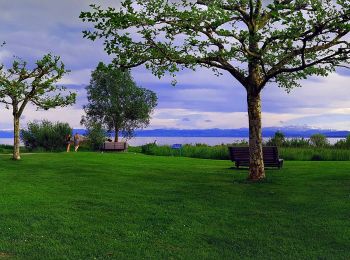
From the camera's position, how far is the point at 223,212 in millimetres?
10477

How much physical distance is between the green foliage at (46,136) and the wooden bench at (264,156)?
2202 cm

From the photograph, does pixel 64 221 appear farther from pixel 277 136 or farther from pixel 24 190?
pixel 277 136

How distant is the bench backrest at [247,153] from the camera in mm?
20969

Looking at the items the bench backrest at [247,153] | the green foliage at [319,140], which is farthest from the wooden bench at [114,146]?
the bench backrest at [247,153]

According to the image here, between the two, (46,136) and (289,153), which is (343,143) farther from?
(46,136)

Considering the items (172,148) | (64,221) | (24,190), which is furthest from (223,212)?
(172,148)

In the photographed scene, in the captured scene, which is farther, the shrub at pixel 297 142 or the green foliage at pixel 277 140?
the green foliage at pixel 277 140

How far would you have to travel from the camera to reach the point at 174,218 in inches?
382

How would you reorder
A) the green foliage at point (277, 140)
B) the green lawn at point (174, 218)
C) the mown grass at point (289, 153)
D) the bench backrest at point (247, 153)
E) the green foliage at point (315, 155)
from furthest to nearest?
the green foliage at point (277, 140), the mown grass at point (289, 153), the green foliage at point (315, 155), the bench backrest at point (247, 153), the green lawn at point (174, 218)

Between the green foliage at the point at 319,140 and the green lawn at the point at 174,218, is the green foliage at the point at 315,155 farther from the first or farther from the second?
the green lawn at the point at 174,218

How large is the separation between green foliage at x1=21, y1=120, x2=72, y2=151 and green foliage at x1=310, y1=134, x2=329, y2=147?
20.7 m

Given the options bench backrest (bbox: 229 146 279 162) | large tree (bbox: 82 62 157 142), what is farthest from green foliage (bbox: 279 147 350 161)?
large tree (bbox: 82 62 157 142)

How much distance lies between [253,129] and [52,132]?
27423 mm

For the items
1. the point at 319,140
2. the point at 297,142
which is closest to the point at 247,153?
the point at 297,142
